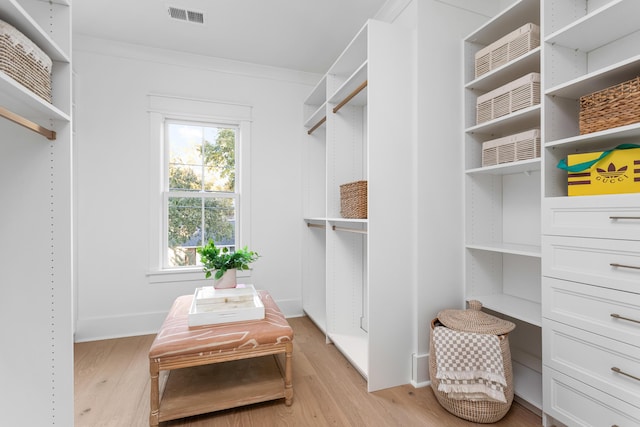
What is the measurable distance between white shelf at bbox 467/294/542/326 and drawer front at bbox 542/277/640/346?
16cm

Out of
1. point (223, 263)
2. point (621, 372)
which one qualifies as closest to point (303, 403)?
point (223, 263)

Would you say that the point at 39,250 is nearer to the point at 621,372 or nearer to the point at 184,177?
the point at 184,177

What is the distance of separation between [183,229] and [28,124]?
2171 millimetres

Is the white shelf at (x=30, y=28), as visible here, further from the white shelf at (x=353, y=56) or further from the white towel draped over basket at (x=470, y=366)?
the white towel draped over basket at (x=470, y=366)

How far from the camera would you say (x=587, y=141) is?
1561 mm

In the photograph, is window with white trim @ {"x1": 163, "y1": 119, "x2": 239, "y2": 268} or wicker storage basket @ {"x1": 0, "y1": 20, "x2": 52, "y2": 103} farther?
window with white trim @ {"x1": 163, "y1": 119, "x2": 239, "y2": 268}

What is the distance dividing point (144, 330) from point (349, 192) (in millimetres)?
2357

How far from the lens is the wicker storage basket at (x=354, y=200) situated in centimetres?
232

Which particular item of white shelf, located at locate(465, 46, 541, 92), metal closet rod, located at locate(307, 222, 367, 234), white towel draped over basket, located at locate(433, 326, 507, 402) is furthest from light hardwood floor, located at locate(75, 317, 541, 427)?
white shelf, located at locate(465, 46, 541, 92)

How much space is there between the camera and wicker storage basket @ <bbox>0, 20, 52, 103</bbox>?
104 centimetres

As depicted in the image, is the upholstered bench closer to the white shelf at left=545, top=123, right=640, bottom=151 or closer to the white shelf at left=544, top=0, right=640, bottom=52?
the white shelf at left=545, top=123, right=640, bottom=151

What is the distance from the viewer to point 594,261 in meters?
1.45

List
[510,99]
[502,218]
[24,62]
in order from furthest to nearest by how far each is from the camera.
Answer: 1. [502,218]
2. [510,99]
3. [24,62]

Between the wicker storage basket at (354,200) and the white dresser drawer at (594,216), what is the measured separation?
108 centimetres
